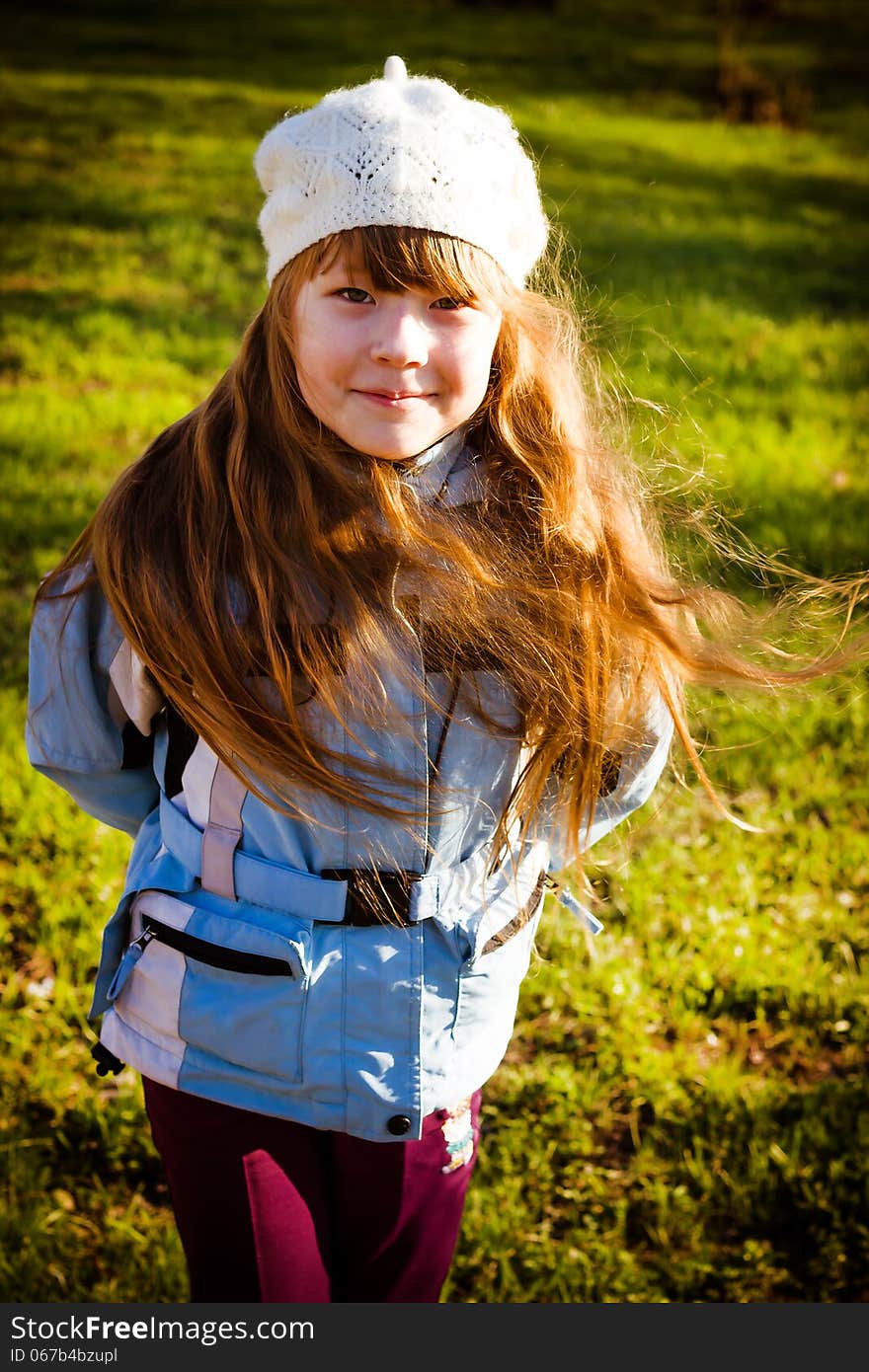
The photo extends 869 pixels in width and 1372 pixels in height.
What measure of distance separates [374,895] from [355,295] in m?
0.77

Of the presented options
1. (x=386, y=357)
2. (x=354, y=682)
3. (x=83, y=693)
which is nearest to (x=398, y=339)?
(x=386, y=357)

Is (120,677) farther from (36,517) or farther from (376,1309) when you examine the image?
(36,517)

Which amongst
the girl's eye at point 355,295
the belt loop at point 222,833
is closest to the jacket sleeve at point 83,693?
the belt loop at point 222,833

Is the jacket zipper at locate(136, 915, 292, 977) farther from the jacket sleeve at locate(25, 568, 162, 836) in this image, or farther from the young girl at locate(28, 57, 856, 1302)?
the jacket sleeve at locate(25, 568, 162, 836)

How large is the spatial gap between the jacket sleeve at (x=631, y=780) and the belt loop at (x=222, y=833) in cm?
51

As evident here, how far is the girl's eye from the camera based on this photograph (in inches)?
61.2

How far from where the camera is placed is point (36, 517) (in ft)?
15.1

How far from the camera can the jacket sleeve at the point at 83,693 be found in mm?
1737

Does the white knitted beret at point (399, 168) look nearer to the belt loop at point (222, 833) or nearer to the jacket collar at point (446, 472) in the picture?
the jacket collar at point (446, 472)

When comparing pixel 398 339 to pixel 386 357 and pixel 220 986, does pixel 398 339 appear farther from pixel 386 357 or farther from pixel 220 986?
pixel 220 986

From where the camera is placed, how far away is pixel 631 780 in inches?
75.4

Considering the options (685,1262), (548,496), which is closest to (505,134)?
(548,496)

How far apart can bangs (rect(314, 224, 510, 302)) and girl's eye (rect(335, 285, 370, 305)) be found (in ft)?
0.10

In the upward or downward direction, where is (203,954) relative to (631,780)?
downward
